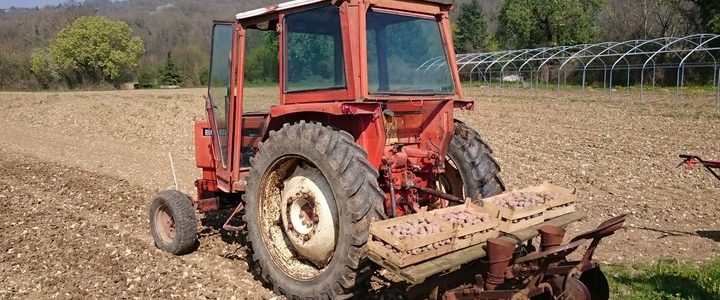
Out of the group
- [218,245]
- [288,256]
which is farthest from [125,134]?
[288,256]

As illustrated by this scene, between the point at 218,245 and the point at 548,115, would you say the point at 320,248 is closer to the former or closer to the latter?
the point at 218,245

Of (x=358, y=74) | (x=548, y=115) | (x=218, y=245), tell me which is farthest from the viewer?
(x=548, y=115)

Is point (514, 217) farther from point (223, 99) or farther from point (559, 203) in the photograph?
point (223, 99)

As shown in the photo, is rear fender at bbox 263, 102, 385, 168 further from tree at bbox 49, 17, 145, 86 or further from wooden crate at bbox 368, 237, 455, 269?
tree at bbox 49, 17, 145, 86

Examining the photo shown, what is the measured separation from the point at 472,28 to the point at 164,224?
75.6 m

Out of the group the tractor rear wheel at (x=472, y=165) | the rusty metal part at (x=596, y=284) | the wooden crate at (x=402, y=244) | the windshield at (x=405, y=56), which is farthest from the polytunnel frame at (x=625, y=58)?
the wooden crate at (x=402, y=244)

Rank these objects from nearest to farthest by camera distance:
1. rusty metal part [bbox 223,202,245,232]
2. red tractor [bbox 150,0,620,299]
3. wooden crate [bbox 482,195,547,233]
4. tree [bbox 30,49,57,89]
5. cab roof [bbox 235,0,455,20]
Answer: wooden crate [bbox 482,195,547,233] → red tractor [bbox 150,0,620,299] → cab roof [bbox 235,0,455,20] → rusty metal part [bbox 223,202,245,232] → tree [bbox 30,49,57,89]

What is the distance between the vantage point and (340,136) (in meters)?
4.38

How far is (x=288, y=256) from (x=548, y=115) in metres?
16.9

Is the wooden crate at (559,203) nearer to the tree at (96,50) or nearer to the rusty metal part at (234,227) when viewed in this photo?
the rusty metal part at (234,227)

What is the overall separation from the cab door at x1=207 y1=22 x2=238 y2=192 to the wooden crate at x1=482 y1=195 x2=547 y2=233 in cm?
265

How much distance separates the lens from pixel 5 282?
5.50 m

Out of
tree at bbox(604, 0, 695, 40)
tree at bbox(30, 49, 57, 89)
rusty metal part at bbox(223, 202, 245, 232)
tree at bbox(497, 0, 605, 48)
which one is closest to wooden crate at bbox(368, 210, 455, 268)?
rusty metal part at bbox(223, 202, 245, 232)

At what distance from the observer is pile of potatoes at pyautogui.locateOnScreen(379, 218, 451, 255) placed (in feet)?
12.1
